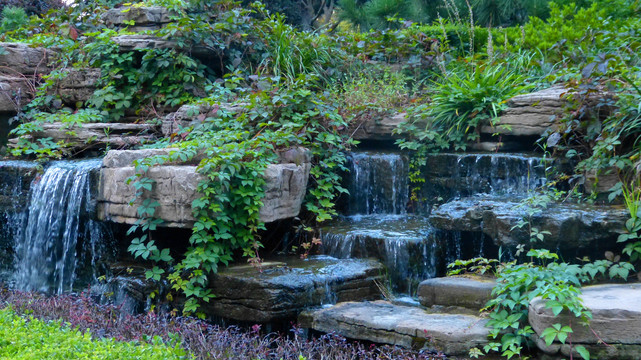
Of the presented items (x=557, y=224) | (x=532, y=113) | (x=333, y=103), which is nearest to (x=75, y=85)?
(x=333, y=103)

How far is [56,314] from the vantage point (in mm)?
5090

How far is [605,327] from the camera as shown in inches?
155

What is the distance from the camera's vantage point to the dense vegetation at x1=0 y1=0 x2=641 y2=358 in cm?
549

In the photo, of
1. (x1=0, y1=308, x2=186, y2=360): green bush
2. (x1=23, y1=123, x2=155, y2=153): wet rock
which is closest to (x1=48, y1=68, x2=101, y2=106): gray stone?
(x1=23, y1=123, x2=155, y2=153): wet rock

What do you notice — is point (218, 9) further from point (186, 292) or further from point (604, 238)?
point (604, 238)

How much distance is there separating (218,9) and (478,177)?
4.92 metres

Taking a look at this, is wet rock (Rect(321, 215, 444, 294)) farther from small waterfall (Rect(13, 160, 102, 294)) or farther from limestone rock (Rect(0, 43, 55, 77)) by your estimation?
limestone rock (Rect(0, 43, 55, 77))

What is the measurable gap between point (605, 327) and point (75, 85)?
7669mm

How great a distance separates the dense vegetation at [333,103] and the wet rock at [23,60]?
30cm

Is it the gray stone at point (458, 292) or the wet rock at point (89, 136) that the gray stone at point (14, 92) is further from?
the gray stone at point (458, 292)

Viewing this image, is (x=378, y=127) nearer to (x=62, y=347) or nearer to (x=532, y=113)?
(x=532, y=113)

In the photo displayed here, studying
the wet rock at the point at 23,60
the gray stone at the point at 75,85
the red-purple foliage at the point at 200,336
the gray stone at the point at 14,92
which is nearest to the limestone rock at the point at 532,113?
the red-purple foliage at the point at 200,336

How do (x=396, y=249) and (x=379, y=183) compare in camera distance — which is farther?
(x=379, y=183)

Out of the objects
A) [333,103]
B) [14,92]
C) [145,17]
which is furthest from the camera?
[145,17]
